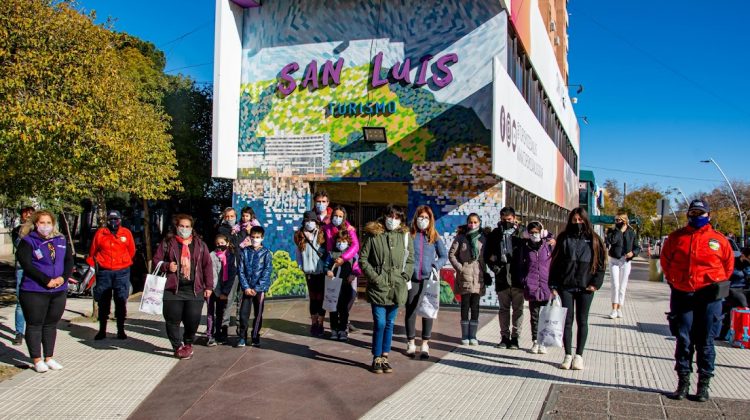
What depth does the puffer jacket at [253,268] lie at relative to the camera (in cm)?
787

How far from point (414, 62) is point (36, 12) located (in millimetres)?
6272

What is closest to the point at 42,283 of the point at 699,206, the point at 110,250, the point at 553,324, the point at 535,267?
the point at 110,250

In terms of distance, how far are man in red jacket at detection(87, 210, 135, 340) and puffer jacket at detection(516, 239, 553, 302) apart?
16.9ft

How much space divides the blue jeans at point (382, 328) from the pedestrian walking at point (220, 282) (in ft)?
7.73

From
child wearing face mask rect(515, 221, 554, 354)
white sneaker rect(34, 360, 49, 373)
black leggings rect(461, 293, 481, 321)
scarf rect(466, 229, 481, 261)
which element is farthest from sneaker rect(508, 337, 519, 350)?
white sneaker rect(34, 360, 49, 373)

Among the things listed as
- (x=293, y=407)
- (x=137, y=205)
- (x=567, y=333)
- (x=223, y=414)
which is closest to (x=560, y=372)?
(x=567, y=333)

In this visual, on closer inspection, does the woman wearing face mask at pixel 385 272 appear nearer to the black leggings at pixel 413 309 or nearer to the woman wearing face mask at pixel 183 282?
the black leggings at pixel 413 309

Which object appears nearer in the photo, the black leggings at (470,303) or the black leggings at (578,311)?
the black leggings at (578,311)

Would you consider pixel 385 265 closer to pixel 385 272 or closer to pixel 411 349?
pixel 385 272

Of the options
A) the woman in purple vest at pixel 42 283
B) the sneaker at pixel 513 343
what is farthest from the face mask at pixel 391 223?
the woman in purple vest at pixel 42 283

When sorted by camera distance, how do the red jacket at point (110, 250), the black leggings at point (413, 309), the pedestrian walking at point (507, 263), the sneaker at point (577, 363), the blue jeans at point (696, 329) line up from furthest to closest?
the red jacket at point (110, 250), the pedestrian walking at point (507, 263), the black leggings at point (413, 309), the sneaker at point (577, 363), the blue jeans at point (696, 329)

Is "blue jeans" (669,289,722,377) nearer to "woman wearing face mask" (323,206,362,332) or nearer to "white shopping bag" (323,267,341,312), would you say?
"woman wearing face mask" (323,206,362,332)

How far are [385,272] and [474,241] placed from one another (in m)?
1.71

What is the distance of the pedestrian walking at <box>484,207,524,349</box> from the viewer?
7.80 meters
